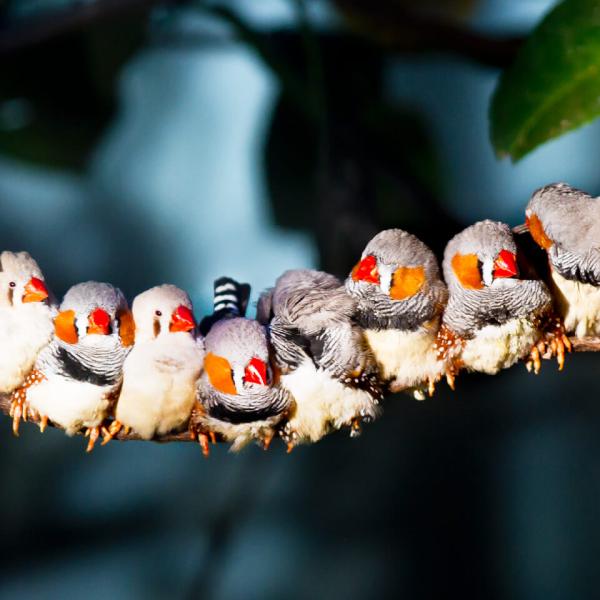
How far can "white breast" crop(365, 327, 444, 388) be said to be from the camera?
0.66 metres

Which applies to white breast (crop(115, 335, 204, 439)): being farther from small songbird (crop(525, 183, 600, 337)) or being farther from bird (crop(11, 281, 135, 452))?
small songbird (crop(525, 183, 600, 337))

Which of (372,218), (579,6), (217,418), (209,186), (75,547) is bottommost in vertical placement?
(75,547)

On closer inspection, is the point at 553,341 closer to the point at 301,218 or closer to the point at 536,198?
the point at 536,198

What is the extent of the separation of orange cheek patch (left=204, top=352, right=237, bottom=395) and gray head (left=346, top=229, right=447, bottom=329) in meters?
0.13

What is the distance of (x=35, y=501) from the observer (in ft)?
5.24

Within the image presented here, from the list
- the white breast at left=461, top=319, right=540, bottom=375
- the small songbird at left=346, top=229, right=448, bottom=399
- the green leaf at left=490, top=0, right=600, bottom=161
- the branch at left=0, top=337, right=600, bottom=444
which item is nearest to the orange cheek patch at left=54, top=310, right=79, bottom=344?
the branch at left=0, top=337, right=600, bottom=444

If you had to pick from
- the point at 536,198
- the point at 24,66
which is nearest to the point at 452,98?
the point at 24,66

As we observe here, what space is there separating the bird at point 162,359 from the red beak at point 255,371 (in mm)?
55

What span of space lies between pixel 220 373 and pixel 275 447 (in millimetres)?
1002

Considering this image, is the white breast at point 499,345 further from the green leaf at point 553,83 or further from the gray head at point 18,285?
the gray head at point 18,285

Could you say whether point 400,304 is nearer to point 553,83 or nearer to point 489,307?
point 489,307

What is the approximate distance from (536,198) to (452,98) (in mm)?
1247

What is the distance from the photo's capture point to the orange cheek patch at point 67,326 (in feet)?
2.02

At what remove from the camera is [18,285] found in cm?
65
